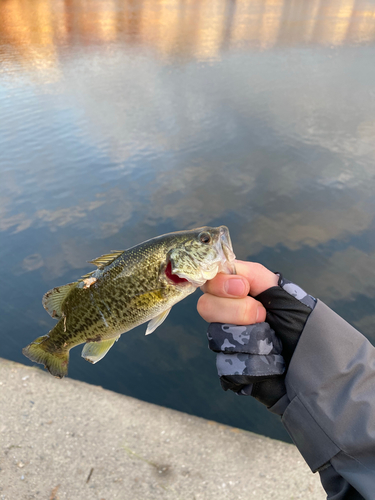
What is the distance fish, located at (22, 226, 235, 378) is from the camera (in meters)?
2.48

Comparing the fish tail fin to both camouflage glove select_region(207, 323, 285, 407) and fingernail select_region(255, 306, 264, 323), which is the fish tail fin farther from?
fingernail select_region(255, 306, 264, 323)

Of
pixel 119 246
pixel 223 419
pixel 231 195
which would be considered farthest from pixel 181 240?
pixel 231 195

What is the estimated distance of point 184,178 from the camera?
958 centimetres

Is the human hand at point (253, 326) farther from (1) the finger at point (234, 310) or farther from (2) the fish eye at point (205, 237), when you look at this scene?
(2) the fish eye at point (205, 237)

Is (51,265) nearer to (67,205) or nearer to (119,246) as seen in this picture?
(119,246)

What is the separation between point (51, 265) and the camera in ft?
23.0

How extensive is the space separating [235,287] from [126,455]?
8.13ft

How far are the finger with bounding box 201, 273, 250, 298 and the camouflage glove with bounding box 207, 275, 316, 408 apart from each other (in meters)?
0.25

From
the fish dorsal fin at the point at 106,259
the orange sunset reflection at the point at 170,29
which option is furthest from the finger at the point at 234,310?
the orange sunset reflection at the point at 170,29

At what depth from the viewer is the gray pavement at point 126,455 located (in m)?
3.40

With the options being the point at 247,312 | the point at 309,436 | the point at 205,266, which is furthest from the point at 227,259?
the point at 309,436

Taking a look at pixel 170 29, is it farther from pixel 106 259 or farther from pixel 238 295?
pixel 238 295

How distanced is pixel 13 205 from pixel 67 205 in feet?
4.51

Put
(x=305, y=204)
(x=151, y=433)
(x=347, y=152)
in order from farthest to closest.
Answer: (x=347, y=152) < (x=305, y=204) < (x=151, y=433)
